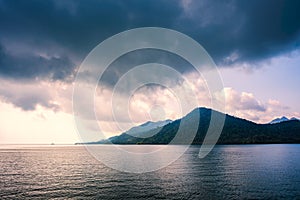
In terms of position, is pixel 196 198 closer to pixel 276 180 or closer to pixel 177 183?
pixel 177 183

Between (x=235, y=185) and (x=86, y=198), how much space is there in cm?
4465

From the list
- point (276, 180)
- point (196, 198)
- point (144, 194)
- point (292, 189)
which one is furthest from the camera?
point (276, 180)

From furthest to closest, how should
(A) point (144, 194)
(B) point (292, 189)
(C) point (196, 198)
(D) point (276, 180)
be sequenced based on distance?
(D) point (276, 180) < (B) point (292, 189) < (A) point (144, 194) < (C) point (196, 198)

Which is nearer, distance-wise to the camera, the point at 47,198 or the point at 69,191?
the point at 47,198

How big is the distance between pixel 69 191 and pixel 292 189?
62304mm

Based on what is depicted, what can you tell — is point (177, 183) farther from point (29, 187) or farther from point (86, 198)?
point (29, 187)

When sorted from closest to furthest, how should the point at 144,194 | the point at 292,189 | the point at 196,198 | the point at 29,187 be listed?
the point at 196,198, the point at 144,194, the point at 292,189, the point at 29,187

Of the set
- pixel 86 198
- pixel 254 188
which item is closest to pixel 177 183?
pixel 254 188

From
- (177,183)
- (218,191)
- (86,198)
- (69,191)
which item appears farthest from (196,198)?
(69,191)

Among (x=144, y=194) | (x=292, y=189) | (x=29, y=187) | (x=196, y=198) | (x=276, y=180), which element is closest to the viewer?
(x=196, y=198)

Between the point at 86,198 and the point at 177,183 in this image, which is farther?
the point at 177,183

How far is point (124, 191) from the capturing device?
6406 centimetres

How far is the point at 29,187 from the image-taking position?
71688 millimetres

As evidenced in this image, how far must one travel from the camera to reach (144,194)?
6047cm
